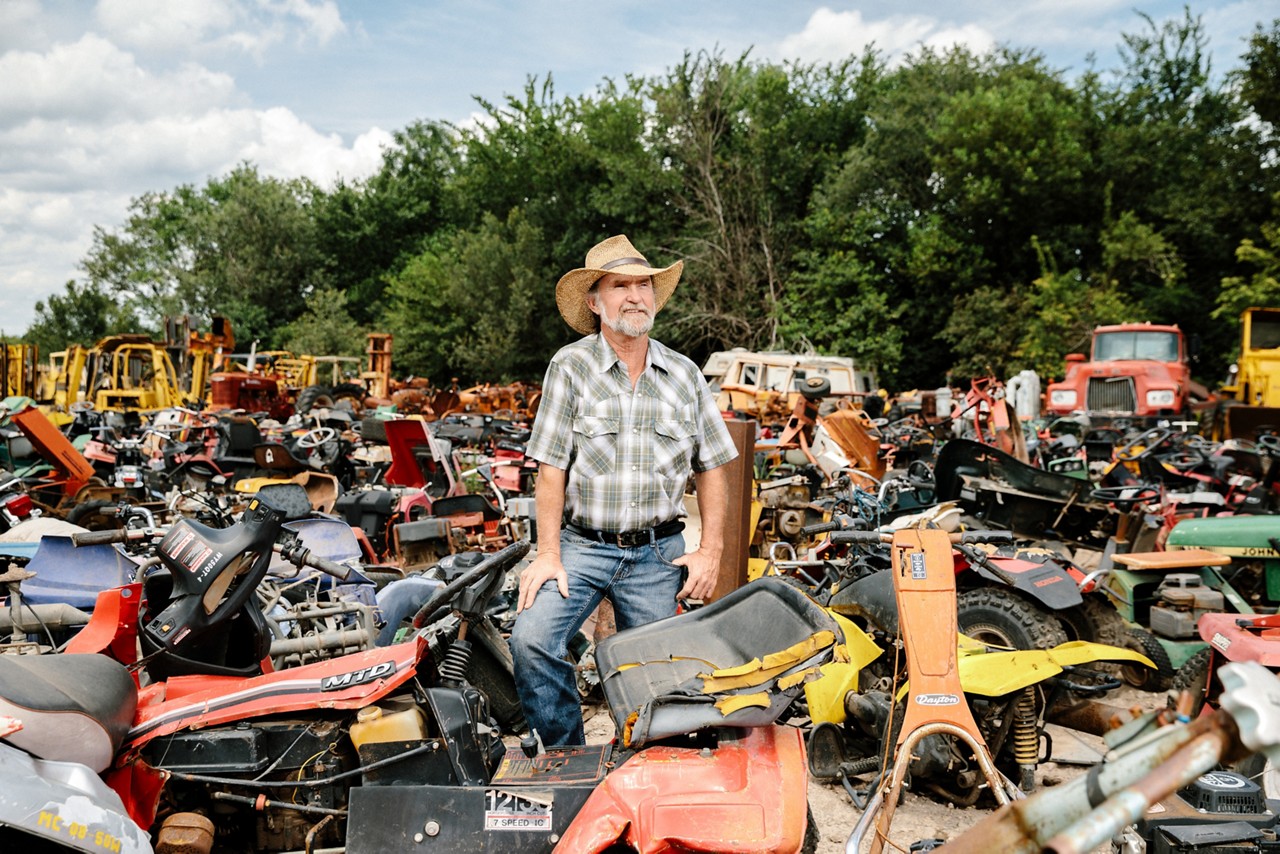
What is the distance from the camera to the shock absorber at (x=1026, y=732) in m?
3.51


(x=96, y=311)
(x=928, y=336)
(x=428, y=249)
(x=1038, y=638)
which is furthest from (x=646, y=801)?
(x=96, y=311)

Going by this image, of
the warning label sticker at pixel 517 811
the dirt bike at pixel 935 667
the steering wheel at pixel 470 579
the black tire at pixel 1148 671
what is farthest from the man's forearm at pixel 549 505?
the black tire at pixel 1148 671

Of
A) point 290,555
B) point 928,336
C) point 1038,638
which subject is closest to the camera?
point 290,555

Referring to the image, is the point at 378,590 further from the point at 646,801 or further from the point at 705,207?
the point at 705,207

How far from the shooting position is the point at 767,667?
2.35m

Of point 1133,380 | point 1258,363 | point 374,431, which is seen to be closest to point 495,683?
point 374,431

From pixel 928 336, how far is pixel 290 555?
25.5m

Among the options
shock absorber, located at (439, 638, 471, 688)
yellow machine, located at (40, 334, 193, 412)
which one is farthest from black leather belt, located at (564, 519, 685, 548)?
yellow machine, located at (40, 334, 193, 412)

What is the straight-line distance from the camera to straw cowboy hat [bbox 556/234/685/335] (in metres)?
3.16

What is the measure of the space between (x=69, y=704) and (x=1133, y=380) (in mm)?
17001

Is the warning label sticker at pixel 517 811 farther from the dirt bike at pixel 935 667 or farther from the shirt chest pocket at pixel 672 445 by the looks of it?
the dirt bike at pixel 935 667

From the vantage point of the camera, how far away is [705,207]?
2842 cm

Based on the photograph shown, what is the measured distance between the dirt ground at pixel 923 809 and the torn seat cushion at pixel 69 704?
2461 millimetres

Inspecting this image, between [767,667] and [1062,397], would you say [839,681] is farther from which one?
[1062,397]
